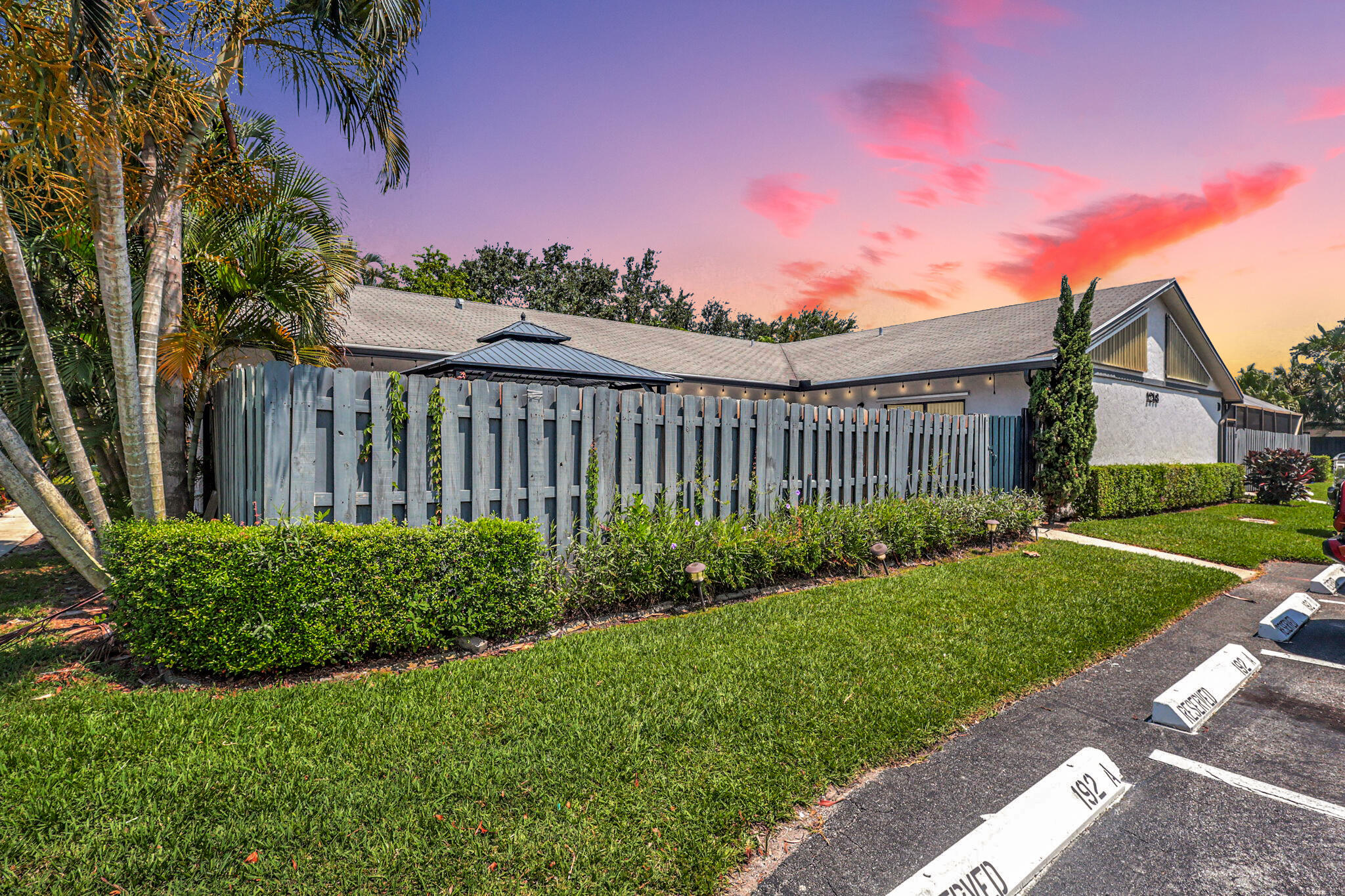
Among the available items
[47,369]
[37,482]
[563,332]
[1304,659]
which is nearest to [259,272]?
[47,369]

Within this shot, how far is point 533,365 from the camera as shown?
345 inches

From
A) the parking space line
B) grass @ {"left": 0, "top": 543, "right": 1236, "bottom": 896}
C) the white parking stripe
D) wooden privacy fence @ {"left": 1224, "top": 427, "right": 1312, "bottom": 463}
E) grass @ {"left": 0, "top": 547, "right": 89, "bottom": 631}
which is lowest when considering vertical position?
the white parking stripe

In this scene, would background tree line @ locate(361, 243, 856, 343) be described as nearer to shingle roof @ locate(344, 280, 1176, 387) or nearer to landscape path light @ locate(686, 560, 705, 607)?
shingle roof @ locate(344, 280, 1176, 387)

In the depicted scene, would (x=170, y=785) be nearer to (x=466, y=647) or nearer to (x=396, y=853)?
(x=396, y=853)

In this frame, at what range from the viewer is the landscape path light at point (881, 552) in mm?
6789

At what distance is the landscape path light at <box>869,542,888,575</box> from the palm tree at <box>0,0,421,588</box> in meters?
6.57

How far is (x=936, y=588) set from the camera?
6.21 m

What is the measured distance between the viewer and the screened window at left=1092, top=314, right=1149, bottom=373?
46.2ft

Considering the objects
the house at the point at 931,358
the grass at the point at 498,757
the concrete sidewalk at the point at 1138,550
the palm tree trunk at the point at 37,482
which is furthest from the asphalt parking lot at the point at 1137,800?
the house at the point at 931,358

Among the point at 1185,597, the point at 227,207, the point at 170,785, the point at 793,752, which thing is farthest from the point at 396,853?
the point at 1185,597

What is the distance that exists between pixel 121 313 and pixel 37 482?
1287 millimetres

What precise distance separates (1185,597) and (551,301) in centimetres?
3905

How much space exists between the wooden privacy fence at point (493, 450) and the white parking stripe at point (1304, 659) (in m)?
4.25

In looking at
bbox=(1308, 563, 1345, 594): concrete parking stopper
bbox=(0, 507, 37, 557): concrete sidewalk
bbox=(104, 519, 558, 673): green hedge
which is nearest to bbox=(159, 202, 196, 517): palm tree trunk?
bbox=(104, 519, 558, 673): green hedge
